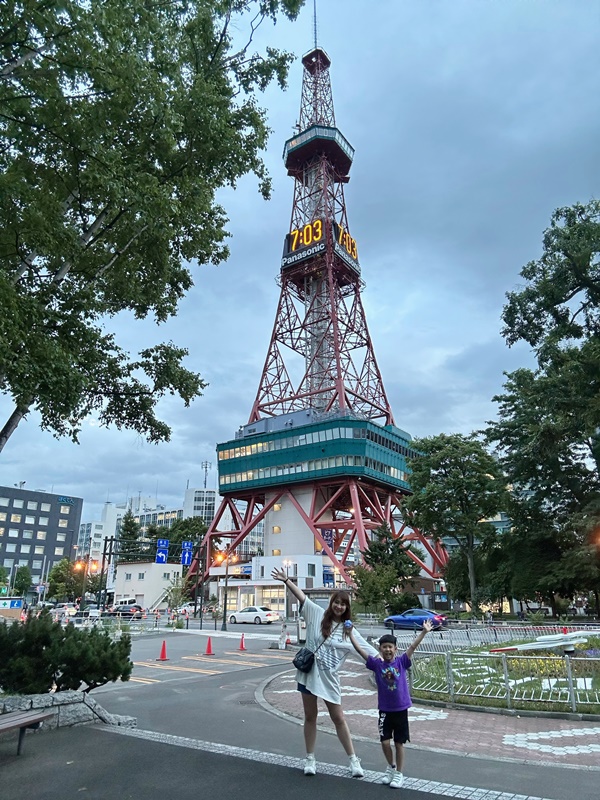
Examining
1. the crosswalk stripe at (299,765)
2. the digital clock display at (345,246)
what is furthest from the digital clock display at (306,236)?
the crosswalk stripe at (299,765)

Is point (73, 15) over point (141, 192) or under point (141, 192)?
over

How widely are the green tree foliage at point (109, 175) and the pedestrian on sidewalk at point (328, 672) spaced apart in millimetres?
5295

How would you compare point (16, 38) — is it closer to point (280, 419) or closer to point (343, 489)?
point (343, 489)

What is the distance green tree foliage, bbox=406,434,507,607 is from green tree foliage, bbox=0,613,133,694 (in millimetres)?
34702

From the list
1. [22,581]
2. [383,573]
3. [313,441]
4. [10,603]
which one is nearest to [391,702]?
[383,573]

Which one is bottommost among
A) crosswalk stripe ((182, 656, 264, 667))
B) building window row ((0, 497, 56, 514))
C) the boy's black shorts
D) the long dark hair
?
crosswalk stripe ((182, 656, 264, 667))

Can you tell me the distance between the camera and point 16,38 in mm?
7137

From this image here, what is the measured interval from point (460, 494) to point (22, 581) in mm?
69780

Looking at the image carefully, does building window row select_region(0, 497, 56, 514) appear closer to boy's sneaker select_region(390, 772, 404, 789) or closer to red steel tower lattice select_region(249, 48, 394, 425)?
red steel tower lattice select_region(249, 48, 394, 425)

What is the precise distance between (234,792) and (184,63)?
11919mm

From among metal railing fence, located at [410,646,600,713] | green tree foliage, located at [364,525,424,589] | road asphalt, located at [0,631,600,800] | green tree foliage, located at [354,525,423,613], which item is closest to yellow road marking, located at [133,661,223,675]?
road asphalt, located at [0,631,600,800]

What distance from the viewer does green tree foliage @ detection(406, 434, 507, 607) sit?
40.3 metres

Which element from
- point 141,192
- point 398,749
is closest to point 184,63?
point 141,192

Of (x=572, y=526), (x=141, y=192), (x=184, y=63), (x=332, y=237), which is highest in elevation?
(x=332, y=237)
